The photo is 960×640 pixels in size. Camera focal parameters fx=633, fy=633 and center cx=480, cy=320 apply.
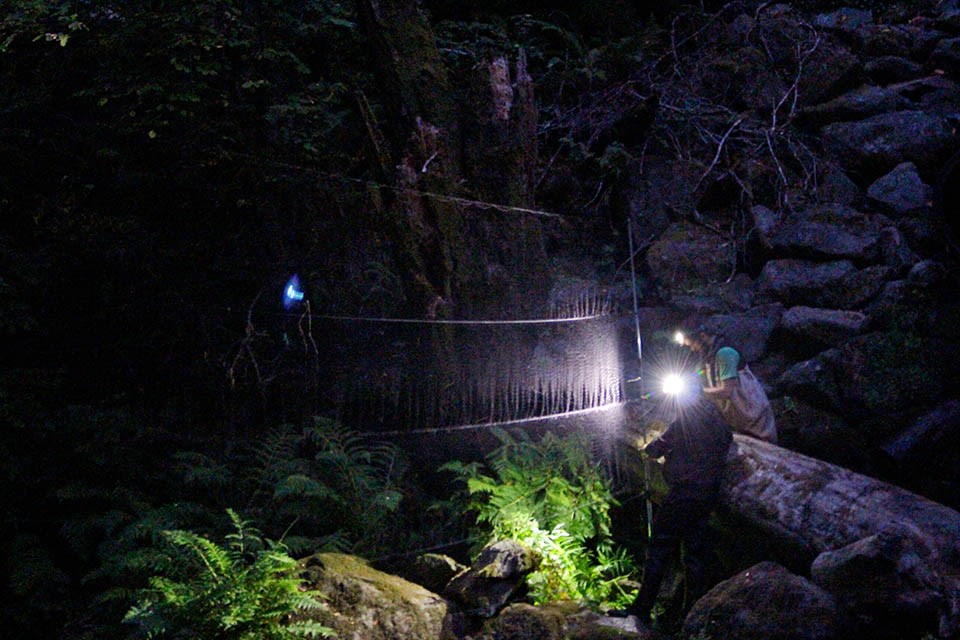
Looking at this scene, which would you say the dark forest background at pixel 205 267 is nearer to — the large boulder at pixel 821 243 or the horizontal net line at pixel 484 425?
the horizontal net line at pixel 484 425

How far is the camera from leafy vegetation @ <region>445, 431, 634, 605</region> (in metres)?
5.62

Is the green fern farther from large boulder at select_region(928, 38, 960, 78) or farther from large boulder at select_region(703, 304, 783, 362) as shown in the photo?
large boulder at select_region(928, 38, 960, 78)

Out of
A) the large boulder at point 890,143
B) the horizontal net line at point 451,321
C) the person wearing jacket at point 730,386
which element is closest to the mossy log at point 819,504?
the person wearing jacket at point 730,386

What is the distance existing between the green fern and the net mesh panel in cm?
149

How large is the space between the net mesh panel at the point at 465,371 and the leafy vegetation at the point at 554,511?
41cm

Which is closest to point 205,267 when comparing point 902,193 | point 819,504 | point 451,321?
point 451,321

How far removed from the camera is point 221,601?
402 centimetres

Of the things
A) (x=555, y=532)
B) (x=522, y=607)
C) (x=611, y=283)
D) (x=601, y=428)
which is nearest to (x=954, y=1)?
Result: (x=611, y=283)

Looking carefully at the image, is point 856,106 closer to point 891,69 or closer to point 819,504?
point 891,69

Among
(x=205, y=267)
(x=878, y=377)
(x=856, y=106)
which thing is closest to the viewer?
(x=205, y=267)

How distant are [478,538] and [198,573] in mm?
2361

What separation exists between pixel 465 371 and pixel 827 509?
321 cm

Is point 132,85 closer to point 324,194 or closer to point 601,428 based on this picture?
point 324,194

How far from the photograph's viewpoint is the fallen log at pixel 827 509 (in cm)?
441
